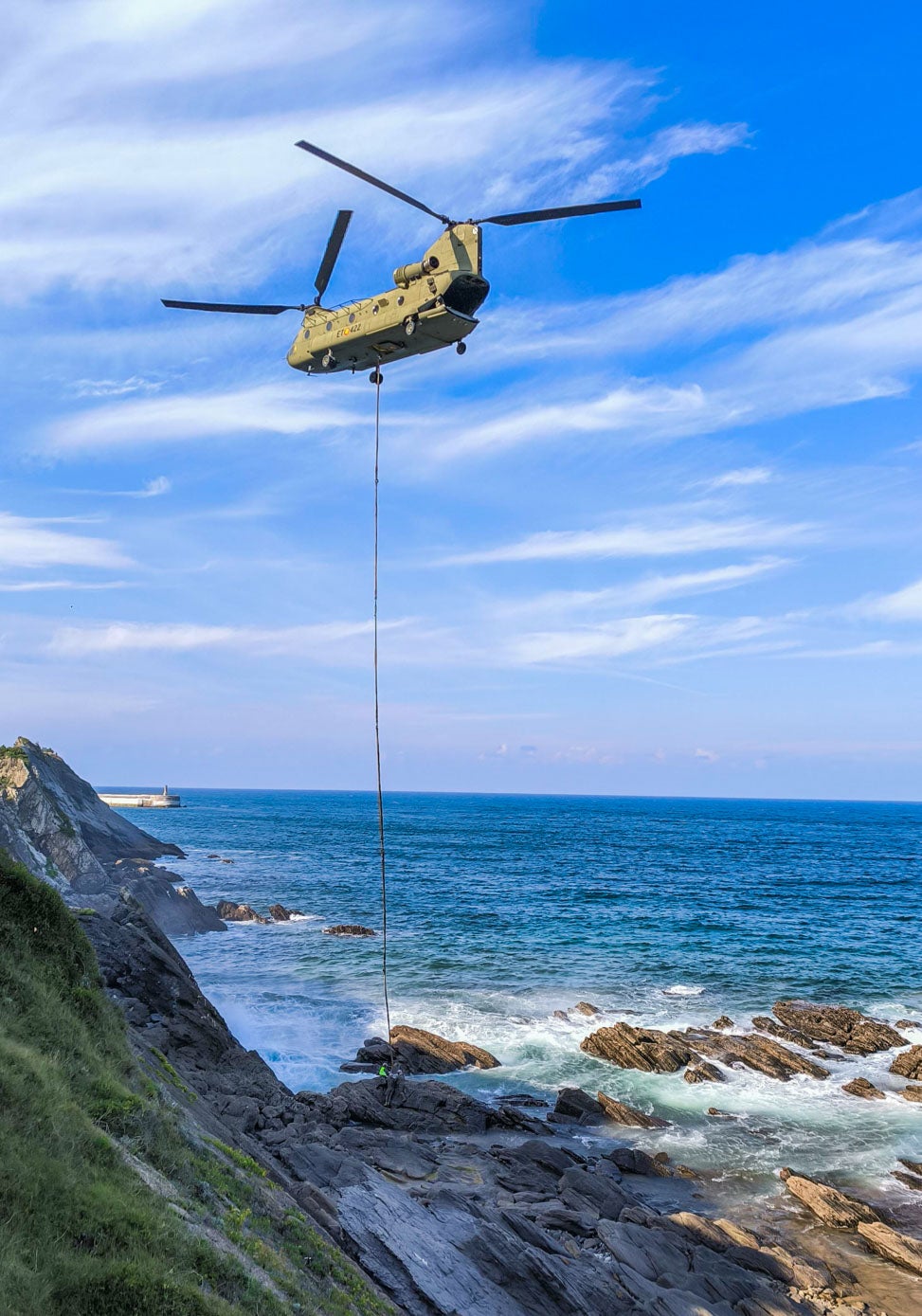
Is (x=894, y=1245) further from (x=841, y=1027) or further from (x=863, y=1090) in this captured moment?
(x=841, y=1027)

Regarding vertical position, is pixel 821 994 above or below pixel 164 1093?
below

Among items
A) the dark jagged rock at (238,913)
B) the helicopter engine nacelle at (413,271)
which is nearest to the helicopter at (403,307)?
the helicopter engine nacelle at (413,271)

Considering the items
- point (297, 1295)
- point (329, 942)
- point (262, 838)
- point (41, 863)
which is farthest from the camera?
point (262, 838)

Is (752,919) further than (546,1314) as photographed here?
Yes

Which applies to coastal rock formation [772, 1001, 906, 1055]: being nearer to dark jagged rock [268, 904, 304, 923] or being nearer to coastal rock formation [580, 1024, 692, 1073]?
coastal rock formation [580, 1024, 692, 1073]

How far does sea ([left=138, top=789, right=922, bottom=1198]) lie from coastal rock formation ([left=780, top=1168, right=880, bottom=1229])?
132 centimetres

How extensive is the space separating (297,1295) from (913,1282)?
14.8 meters

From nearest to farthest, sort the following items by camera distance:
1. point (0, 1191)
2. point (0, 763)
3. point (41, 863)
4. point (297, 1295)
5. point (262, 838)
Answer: point (0, 1191) → point (297, 1295) → point (41, 863) → point (0, 763) → point (262, 838)

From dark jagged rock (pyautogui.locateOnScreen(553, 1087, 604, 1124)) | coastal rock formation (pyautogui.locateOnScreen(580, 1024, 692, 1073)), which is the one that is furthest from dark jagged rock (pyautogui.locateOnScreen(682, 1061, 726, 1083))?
dark jagged rock (pyautogui.locateOnScreen(553, 1087, 604, 1124))

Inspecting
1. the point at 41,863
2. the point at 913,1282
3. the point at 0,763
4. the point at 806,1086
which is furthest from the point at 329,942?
the point at 913,1282

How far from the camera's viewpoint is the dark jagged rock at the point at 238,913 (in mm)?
57278

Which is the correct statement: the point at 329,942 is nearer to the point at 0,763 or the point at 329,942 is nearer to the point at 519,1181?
the point at 0,763

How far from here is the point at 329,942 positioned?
50719mm

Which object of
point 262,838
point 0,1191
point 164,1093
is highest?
point 0,1191
